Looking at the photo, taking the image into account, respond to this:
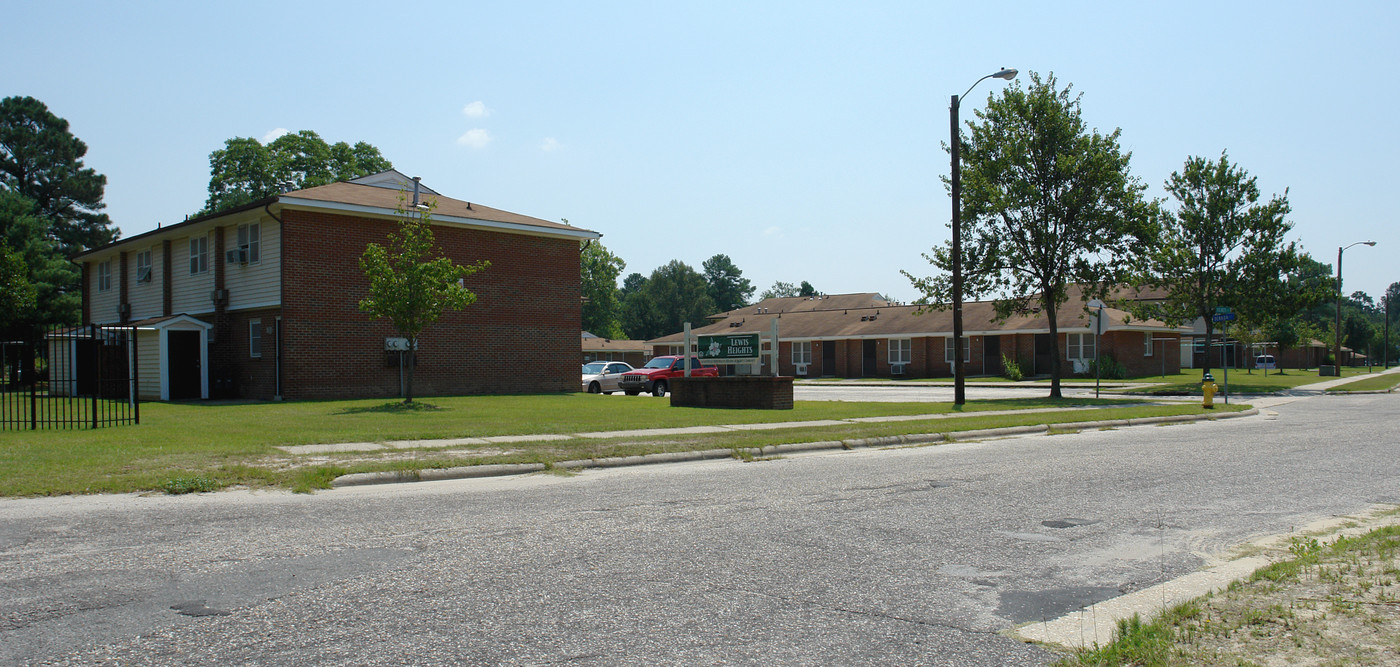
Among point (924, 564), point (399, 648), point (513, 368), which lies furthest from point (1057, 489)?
point (513, 368)

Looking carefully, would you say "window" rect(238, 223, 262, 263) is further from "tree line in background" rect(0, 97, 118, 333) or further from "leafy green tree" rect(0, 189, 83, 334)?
"tree line in background" rect(0, 97, 118, 333)

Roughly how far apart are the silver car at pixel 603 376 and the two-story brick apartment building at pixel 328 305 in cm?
322

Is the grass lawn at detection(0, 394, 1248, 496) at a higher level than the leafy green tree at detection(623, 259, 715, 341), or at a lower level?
lower

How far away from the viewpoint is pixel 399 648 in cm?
430

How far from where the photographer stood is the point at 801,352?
58.0 metres

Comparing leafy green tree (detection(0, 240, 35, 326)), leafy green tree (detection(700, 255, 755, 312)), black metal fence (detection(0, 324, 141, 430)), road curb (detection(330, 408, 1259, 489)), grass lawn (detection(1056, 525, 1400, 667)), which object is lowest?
road curb (detection(330, 408, 1259, 489))

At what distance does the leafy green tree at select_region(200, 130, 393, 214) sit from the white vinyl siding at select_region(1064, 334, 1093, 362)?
41.2 meters

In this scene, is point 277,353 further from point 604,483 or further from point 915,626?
point 915,626

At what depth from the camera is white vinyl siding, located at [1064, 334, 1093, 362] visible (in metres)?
46.8

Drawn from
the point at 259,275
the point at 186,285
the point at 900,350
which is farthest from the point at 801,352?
the point at 259,275

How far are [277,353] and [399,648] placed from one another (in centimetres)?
2400

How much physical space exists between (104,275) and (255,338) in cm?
1413

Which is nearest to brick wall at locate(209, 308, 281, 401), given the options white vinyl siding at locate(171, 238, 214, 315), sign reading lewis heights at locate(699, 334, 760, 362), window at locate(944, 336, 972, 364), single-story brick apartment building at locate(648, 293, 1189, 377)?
white vinyl siding at locate(171, 238, 214, 315)

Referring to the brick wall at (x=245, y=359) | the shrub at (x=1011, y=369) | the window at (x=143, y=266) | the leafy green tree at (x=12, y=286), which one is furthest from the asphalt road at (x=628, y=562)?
the shrub at (x=1011, y=369)
